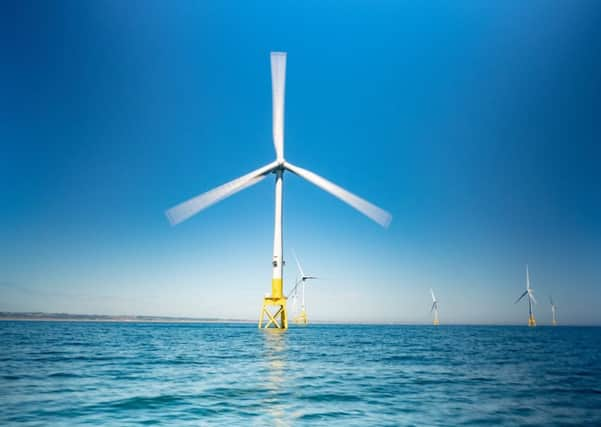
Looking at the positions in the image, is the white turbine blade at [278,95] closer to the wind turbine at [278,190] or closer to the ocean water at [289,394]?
the wind turbine at [278,190]

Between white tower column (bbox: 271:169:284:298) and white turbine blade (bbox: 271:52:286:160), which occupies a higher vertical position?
white turbine blade (bbox: 271:52:286:160)

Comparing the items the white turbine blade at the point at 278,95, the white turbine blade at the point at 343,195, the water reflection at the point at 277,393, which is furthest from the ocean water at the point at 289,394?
the white turbine blade at the point at 278,95

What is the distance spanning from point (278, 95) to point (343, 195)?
16.5m

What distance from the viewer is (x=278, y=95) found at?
180 ft

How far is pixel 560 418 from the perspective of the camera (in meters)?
12.7

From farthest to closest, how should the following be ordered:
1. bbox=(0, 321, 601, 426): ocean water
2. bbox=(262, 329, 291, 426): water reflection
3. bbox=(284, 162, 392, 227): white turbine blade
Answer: bbox=(284, 162, 392, 227): white turbine blade, bbox=(0, 321, 601, 426): ocean water, bbox=(262, 329, 291, 426): water reflection

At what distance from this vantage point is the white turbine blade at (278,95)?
5291 cm

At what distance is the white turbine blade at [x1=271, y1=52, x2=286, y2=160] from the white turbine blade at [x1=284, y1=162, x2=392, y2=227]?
3.32 meters

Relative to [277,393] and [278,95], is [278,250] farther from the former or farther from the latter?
[277,393]

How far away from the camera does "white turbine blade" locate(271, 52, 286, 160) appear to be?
52906mm

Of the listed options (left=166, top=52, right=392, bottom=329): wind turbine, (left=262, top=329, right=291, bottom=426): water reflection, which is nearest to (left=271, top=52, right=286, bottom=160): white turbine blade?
(left=166, top=52, right=392, bottom=329): wind turbine

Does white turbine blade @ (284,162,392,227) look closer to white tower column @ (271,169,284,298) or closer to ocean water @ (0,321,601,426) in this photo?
white tower column @ (271,169,284,298)

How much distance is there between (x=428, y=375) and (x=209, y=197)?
3379cm

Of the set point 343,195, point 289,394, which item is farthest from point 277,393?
point 343,195
